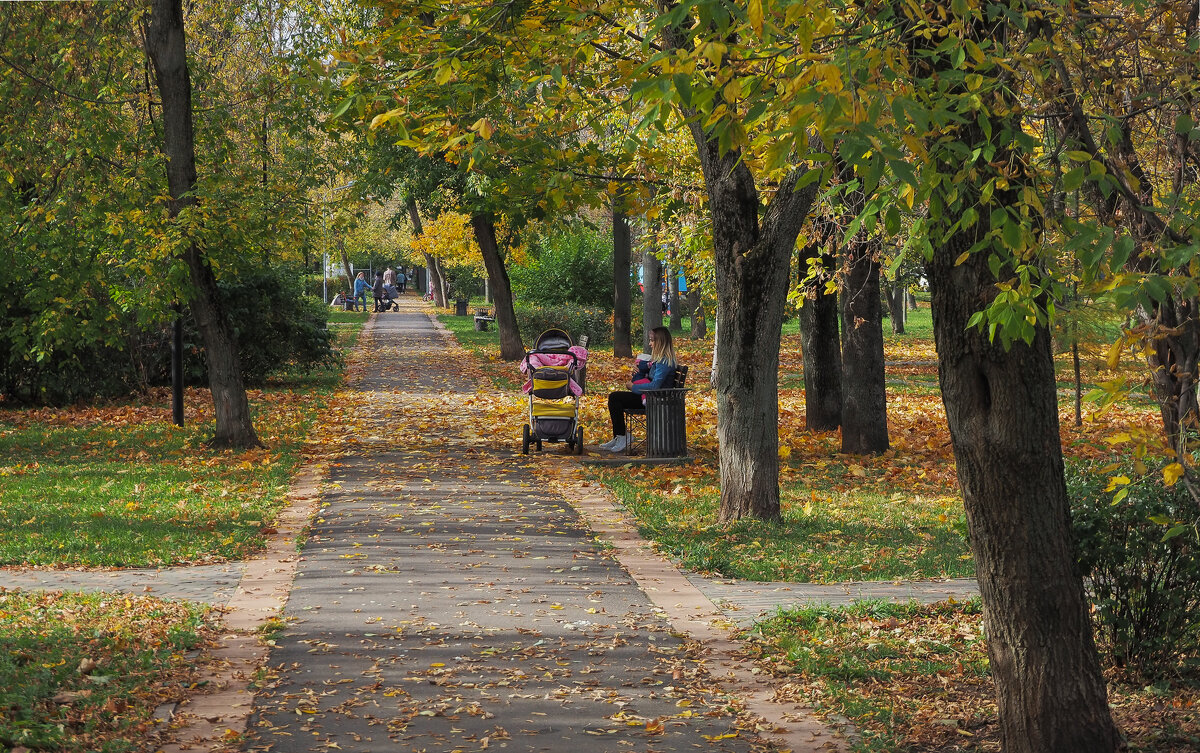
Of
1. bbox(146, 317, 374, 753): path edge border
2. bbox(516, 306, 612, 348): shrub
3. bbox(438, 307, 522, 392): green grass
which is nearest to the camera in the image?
bbox(146, 317, 374, 753): path edge border

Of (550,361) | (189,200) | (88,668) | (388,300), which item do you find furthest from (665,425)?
(388,300)

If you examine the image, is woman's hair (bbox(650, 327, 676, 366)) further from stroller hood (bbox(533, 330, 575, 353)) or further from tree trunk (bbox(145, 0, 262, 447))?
tree trunk (bbox(145, 0, 262, 447))

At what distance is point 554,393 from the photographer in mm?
14703

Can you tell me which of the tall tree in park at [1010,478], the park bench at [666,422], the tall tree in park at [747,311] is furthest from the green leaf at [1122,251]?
the park bench at [666,422]

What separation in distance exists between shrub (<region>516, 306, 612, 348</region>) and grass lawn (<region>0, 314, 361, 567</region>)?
1407 cm

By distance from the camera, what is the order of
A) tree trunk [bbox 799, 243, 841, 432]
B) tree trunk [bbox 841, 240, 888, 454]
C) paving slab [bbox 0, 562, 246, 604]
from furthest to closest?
tree trunk [bbox 799, 243, 841, 432]
tree trunk [bbox 841, 240, 888, 454]
paving slab [bbox 0, 562, 246, 604]

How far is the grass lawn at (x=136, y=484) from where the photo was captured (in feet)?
30.3

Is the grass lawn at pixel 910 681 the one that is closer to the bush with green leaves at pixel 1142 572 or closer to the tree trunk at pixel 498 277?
the bush with green leaves at pixel 1142 572

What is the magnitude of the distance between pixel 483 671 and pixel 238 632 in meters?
1.66

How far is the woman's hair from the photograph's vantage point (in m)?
14.3

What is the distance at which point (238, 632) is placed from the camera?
6902 millimetres

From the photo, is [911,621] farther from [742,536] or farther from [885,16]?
[885,16]

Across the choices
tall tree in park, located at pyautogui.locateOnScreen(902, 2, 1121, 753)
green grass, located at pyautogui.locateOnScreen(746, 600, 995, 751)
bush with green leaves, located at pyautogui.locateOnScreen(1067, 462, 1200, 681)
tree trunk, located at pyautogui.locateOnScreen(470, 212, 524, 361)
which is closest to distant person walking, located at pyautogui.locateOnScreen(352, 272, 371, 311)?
tree trunk, located at pyautogui.locateOnScreen(470, 212, 524, 361)

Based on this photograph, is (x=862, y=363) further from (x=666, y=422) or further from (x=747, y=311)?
(x=747, y=311)
